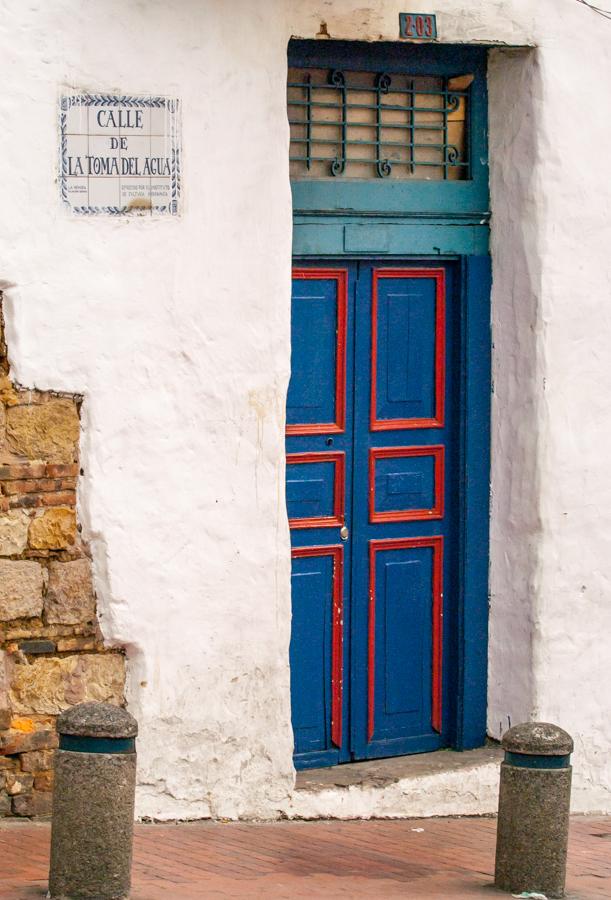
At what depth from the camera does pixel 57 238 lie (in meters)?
7.28

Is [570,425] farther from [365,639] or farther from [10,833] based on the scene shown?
[10,833]

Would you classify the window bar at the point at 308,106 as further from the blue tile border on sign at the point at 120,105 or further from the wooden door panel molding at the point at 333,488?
the wooden door panel molding at the point at 333,488

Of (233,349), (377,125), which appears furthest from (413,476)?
(377,125)

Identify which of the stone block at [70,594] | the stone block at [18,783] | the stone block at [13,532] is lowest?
the stone block at [18,783]

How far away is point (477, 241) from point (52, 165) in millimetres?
2365

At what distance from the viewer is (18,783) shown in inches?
287

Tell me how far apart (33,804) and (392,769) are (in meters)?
1.90

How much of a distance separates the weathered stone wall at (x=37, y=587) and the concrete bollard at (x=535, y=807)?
1.87 meters

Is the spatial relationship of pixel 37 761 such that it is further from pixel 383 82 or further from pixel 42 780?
pixel 383 82

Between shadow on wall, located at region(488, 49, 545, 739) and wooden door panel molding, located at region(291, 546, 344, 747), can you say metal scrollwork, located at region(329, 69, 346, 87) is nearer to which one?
shadow on wall, located at region(488, 49, 545, 739)

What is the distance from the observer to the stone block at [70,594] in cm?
737

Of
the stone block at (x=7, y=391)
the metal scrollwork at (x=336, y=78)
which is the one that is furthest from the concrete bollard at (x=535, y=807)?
the metal scrollwork at (x=336, y=78)

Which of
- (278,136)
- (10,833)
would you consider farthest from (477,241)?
(10,833)

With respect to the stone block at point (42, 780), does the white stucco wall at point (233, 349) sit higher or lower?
higher
